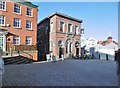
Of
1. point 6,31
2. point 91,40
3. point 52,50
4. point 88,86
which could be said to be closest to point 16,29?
point 6,31

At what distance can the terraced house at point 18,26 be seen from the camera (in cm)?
2402

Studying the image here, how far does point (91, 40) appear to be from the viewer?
53625 millimetres

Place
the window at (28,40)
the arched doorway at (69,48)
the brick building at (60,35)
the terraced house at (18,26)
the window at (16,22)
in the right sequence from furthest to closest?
the arched doorway at (69,48), the brick building at (60,35), the window at (28,40), the window at (16,22), the terraced house at (18,26)

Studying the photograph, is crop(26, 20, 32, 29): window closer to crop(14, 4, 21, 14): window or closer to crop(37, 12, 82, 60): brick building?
crop(14, 4, 21, 14): window

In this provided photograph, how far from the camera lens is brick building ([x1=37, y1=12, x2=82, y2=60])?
3023 centimetres

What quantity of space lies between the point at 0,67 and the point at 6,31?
18.8m

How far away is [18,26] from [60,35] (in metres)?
7.57

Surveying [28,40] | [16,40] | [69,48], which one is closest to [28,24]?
[28,40]

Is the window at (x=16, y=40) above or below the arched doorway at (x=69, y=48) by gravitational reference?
above

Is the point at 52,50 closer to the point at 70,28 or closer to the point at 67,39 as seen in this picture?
the point at 67,39

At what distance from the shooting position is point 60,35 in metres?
30.6

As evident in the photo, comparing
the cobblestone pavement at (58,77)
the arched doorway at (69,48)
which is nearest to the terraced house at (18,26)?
the arched doorway at (69,48)

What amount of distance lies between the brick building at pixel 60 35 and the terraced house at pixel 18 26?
418 cm

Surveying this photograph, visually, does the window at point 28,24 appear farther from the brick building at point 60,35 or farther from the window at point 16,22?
the brick building at point 60,35
